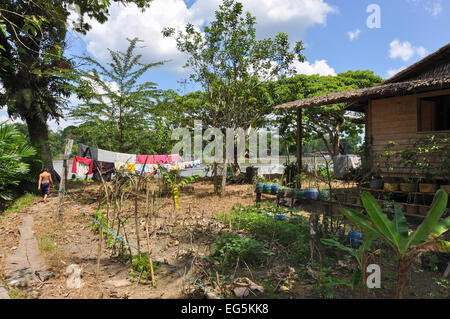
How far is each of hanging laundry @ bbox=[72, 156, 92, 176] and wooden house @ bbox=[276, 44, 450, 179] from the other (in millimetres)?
8938

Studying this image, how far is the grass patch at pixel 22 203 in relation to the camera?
28.1ft

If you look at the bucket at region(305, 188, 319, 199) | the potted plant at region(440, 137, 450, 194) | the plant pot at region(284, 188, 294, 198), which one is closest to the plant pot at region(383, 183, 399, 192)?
the potted plant at region(440, 137, 450, 194)

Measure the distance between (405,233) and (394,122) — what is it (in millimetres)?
7621

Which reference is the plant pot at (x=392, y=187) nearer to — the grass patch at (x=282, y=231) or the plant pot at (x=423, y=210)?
the plant pot at (x=423, y=210)

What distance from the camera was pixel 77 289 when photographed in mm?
3461

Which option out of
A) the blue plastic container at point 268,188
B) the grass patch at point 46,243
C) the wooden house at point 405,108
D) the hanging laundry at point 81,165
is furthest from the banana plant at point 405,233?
the hanging laundry at point 81,165

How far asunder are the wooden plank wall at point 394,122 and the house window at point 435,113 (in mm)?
593

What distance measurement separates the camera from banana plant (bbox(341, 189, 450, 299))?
231cm

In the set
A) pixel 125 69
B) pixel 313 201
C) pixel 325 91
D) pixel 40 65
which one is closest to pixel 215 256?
pixel 313 201

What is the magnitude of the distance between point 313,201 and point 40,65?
1204 centimetres

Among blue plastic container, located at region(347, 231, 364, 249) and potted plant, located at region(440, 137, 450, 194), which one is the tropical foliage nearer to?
blue plastic container, located at region(347, 231, 364, 249)

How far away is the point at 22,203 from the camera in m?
9.31

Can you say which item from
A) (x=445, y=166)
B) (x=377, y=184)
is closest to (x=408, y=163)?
(x=445, y=166)

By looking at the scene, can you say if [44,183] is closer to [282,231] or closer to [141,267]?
[141,267]
